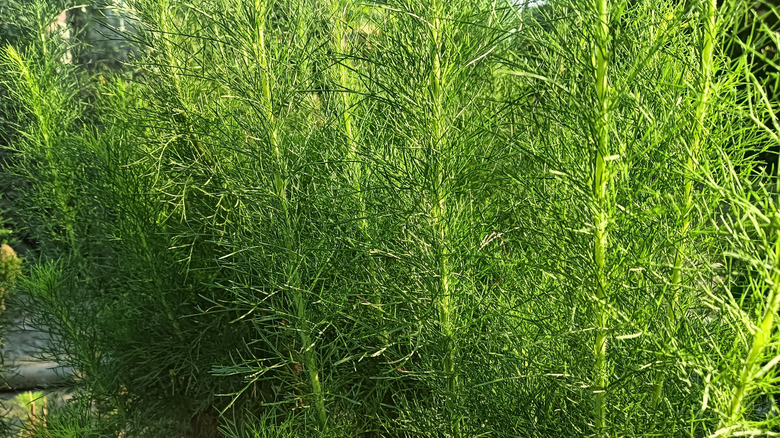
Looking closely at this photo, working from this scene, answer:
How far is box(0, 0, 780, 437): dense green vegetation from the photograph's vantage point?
2.96 ft

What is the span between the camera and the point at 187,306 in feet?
7.39

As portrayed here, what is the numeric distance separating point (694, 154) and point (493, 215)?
1.64ft

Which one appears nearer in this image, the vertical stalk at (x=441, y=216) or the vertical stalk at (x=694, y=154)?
the vertical stalk at (x=694, y=154)

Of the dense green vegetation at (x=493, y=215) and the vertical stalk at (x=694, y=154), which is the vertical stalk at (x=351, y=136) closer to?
the dense green vegetation at (x=493, y=215)

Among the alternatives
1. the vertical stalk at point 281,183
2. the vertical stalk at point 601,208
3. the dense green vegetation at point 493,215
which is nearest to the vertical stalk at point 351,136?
the dense green vegetation at point 493,215

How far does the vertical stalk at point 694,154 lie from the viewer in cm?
Answer: 86

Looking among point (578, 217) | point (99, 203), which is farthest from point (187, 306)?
point (578, 217)

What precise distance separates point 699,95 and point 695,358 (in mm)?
393

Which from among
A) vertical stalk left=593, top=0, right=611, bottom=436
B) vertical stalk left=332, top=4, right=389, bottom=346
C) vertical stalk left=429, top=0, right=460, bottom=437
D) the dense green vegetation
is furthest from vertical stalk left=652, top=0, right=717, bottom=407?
vertical stalk left=332, top=4, right=389, bottom=346

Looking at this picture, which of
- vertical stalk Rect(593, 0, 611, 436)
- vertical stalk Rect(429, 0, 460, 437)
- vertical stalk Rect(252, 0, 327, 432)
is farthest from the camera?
vertical stalk Rect(252, 0, 327, 432)

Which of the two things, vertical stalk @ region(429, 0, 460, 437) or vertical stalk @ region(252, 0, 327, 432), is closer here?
vertical stalk @ region(429, 0, 460, 437)

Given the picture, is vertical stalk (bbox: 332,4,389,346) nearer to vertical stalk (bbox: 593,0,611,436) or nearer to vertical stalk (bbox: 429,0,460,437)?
vertical stalk (bbox: 429,0,460,437)

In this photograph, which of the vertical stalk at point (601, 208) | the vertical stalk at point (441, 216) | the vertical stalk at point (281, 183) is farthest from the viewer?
the vertical stalk at point (281, 183)

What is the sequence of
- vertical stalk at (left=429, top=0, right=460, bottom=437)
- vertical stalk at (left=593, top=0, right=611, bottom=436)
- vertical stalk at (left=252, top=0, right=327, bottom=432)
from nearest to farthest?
vertical stalk at (left=593, top=0, right=611, bottom=436)
vertical stalk at (left=429, top=0, right=460, bottom=437)
vertical stalk at (left=252, top=0, right=327, bottom=432)
